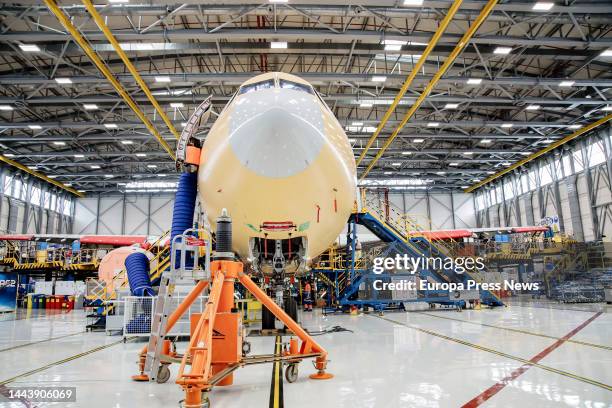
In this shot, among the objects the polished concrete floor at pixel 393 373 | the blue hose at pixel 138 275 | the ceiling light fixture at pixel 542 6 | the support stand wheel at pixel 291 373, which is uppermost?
the ceiling light fixture at pixel 542 6

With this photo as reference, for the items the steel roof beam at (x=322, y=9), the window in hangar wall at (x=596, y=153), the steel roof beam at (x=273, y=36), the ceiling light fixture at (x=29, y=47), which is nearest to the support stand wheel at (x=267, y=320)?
the steel roof beam at (x=273, y=36)

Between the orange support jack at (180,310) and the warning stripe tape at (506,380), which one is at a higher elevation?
the orange support jack at (180,310)

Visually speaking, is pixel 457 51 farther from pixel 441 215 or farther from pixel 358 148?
pixel 441 215

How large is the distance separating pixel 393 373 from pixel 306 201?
233 centimetres

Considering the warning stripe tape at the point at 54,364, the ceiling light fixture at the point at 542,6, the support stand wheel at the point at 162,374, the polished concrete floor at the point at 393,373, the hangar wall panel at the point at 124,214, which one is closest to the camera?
the polished concrete floor at the point at 393,373

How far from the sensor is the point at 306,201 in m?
4.96

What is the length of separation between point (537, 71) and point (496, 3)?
11961mm

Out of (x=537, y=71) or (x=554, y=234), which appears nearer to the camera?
(x=537, y=71)

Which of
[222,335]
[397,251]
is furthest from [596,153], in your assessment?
[222,335]

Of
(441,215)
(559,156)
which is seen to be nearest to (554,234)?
(559,156)

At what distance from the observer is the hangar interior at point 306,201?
179 inches

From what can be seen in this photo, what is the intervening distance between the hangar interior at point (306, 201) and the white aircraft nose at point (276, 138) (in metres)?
0.03

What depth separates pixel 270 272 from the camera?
6426 millimetres

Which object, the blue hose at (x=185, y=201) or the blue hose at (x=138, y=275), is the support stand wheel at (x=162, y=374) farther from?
the blue hose at (x=138, y=275)
